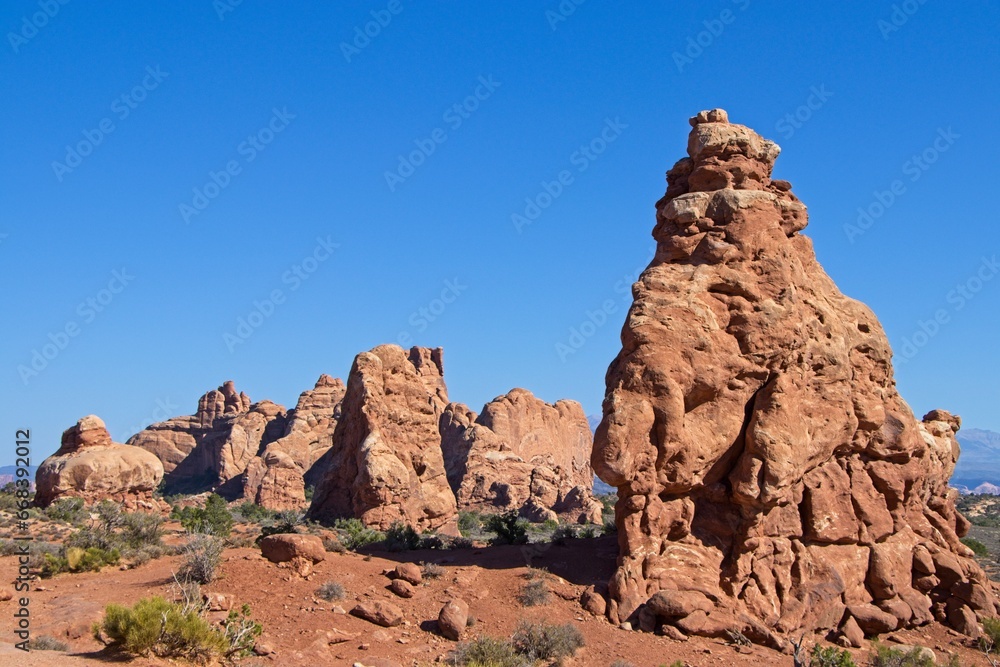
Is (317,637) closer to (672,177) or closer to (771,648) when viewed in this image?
(771,648)

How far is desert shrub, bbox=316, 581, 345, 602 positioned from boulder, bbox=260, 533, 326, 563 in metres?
1.18

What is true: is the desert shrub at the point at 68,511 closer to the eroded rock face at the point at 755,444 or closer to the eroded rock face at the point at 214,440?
the eroded rock face at the point at 755,444

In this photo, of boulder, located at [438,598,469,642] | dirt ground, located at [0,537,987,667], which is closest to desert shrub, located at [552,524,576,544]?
dirt ground, located at [0,537,987,667]

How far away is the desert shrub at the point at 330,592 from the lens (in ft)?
49.7

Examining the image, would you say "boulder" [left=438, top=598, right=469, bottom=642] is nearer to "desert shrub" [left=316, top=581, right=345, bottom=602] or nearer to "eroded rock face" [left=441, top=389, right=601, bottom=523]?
"desert shrub" [left=316, top=581, right=345, bottom=602]

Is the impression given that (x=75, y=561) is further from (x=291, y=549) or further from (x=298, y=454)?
(x=298, y=454)

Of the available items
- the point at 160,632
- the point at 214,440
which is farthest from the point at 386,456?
the point at 214,440

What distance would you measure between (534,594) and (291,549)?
15.4 ft

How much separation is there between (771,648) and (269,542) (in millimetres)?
9454

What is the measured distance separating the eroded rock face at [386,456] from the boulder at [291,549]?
9115 millimetres

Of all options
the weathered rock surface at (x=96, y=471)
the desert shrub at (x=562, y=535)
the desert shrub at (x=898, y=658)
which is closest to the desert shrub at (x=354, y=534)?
the desert shrub at (x=562, y=535)

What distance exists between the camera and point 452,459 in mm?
52062

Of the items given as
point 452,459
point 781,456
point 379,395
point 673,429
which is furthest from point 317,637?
point 452,459

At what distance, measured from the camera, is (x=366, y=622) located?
1445 centimetres
